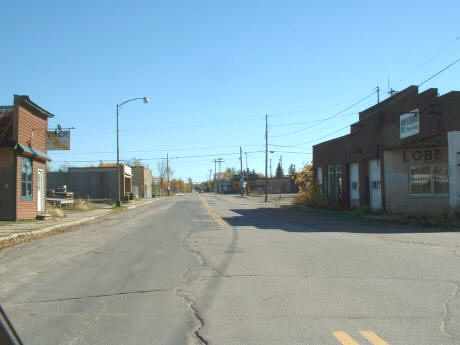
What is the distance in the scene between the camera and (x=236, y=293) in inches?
275

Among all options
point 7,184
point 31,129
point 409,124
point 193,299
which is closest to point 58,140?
point 31,129

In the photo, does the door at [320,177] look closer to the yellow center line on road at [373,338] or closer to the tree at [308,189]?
the tree at [308,189]

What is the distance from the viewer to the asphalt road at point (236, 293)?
16.7 feet

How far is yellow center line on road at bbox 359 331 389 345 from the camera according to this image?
15.5 feet

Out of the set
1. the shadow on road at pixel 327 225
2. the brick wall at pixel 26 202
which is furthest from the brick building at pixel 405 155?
the brick wall at pixel 26 202

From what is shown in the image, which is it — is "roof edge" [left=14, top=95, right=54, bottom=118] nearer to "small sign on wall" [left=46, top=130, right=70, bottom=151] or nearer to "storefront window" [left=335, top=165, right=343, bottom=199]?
"small sign on wall" [left=46, top=130, right=70, bottom=151]

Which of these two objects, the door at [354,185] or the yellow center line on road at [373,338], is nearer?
the yellow center line on road at [373,338]

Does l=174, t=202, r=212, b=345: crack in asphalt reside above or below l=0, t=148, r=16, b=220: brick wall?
below

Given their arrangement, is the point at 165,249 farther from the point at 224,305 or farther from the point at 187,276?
the point at 224,305

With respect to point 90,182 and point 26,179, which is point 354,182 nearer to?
point 26,179

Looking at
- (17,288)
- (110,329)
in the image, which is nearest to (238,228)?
(17,288)

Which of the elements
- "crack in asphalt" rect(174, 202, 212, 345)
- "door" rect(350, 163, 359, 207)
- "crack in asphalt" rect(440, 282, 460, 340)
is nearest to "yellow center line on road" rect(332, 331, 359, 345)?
"crack in asphalt" rect(440, 282, 460, 340)

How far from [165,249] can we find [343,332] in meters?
7.61

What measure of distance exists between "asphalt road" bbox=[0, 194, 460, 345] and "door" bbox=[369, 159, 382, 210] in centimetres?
1426
